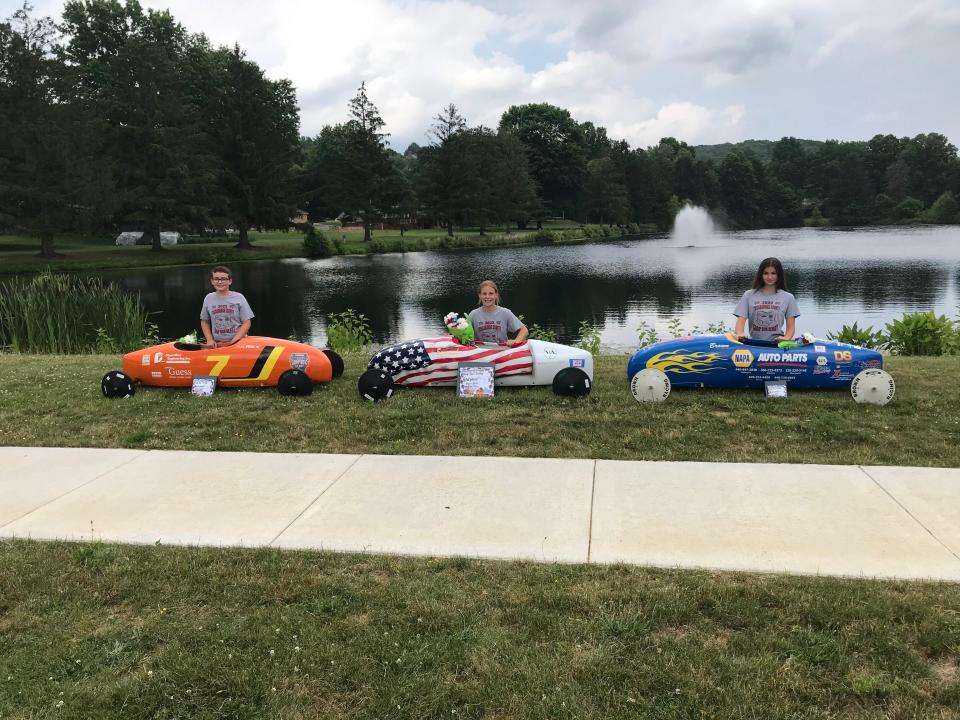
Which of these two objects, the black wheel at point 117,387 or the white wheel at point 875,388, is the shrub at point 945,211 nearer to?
the white wheel at point 875,388

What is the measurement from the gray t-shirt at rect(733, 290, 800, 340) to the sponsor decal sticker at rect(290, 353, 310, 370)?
536 cm

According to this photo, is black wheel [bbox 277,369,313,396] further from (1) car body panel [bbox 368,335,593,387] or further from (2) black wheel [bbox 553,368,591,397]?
(2) black wheel [bbox 553,368,591,397]

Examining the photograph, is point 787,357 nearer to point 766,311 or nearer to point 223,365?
point 766,311

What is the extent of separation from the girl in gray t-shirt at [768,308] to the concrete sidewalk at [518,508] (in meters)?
2.89

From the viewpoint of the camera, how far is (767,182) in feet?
427

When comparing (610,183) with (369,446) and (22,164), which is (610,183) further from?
(369,446)

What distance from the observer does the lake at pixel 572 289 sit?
22.7 metres

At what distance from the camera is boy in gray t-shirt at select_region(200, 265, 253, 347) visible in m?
8.97

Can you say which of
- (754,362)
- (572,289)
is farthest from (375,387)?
(572,289)

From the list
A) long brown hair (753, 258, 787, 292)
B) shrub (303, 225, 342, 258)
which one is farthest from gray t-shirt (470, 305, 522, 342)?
shrub (303, 225, 342, 258)

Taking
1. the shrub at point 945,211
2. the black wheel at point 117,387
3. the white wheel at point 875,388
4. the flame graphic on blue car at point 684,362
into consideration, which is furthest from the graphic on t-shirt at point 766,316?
the shrub at point 945,211

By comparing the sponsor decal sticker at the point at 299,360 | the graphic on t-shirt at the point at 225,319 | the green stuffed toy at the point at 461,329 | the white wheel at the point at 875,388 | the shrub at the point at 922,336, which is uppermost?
the graphic on t-shirt at the point at 225,319

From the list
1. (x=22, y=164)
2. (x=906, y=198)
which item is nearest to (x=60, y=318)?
(x=22, y=164)

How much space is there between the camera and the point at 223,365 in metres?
8.82
